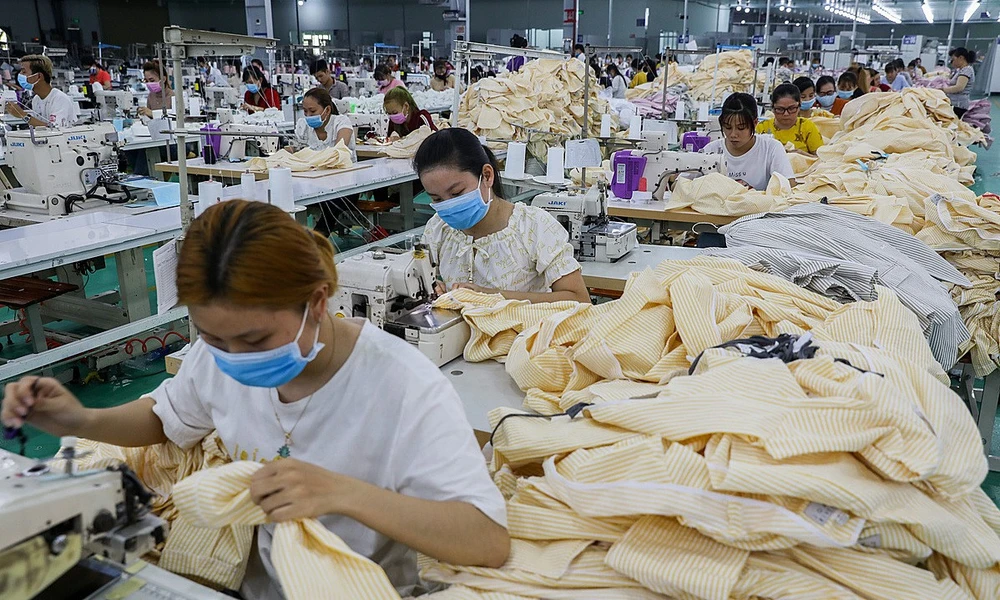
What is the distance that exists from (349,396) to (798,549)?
76cm

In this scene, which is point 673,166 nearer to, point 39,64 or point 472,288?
point 472,288

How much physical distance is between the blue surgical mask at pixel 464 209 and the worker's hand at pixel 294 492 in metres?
1.58

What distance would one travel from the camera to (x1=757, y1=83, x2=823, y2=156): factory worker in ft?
18.2

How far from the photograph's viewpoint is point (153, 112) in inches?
300

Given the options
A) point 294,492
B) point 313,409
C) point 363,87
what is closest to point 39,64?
point 363,87

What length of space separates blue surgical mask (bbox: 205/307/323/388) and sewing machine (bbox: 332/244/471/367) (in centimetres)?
92

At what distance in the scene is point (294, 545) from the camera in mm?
1054

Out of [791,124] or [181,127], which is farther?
[791,124]

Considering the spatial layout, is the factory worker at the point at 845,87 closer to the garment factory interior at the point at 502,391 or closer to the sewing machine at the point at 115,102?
the garment factory interior at the point at 502,391

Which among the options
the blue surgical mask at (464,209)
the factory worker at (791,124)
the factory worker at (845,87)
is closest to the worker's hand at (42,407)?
the blue surgical mask at (464,209)

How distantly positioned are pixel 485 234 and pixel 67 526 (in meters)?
1.87

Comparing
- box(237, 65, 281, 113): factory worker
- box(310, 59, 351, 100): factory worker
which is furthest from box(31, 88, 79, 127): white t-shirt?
box(310, 59, 351, 100): factory worker

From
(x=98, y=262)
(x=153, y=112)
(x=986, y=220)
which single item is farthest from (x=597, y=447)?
(x=153, y=112)

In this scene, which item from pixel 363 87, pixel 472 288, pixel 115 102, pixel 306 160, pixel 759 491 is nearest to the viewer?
pixel 759 491
